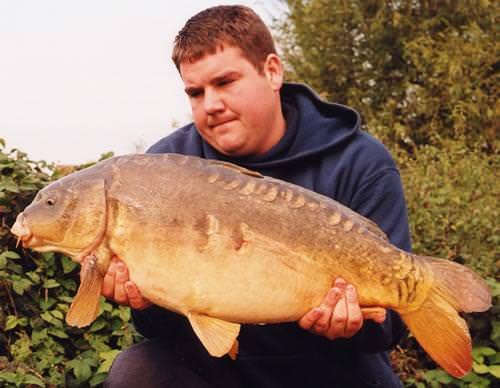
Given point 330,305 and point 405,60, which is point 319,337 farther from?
point 405,60

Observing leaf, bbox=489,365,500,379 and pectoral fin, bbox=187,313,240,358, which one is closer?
pectoral fin, bbox=187,313,240,358

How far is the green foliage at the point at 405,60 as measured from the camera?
10742 millimetres

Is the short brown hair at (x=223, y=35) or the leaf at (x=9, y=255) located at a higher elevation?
the short brown hair at (x=223, y=35)

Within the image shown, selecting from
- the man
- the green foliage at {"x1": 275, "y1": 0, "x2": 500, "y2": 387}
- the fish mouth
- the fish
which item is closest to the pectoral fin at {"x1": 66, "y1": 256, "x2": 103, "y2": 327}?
the fish

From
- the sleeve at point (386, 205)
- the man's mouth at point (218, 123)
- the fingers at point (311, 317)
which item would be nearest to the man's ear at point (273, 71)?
the man's mouth at point (218, 123)

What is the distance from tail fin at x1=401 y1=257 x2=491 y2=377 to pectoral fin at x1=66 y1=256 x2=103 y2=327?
81cm

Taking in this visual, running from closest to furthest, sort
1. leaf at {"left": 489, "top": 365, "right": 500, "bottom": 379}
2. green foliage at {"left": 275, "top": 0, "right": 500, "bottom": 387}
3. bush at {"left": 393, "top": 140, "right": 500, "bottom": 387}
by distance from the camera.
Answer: leaf at {"left": 489, "top": 365, "right": 500, "bottom": 379} → bush at {"left": 393, "top": 140, "right": 500, "bottom": 387} → green foliage at {"left": 275, "top": 0, "right": 500, "bottom": 387}

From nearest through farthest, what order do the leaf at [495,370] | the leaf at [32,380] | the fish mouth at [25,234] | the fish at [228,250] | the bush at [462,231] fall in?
the fish at [228,250] → the fish mouth at [25,234] → the leaf at [32,380] → the leaf at [495,370] → the bush at [462,231]

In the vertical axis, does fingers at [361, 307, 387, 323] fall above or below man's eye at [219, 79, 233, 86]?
below

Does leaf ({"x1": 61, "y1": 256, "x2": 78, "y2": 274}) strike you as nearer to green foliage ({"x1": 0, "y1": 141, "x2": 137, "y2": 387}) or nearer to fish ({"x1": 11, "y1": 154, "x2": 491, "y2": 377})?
green foliage ({"x1": 0, "y1": 141, "x2": 137, "y2": 387})

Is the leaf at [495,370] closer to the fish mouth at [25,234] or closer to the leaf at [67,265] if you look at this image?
the leaf at [67,265]

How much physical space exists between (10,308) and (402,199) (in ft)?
5.77

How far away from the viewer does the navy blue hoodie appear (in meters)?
2.65

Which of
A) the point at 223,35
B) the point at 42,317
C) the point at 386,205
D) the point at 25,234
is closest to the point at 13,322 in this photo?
the point at 42,317
